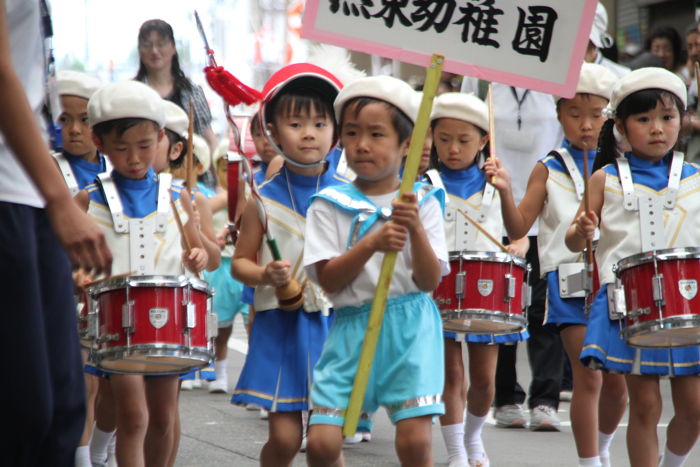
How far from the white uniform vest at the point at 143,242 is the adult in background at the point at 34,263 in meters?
2.45

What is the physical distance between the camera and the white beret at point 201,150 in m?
9.30

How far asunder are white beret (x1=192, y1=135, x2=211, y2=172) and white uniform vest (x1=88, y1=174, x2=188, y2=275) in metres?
3.29

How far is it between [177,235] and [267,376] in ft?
3.35

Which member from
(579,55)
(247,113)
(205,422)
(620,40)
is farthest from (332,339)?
(620,40)

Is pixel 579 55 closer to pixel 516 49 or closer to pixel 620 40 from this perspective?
pixel 516 49

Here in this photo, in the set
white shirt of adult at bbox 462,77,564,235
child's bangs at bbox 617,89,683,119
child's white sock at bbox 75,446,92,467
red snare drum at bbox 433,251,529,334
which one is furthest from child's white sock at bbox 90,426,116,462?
white shirt of adult at bbox 462,77,564,235

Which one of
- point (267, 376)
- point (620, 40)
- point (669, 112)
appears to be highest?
point (620, 40)

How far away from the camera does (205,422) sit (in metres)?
8.37

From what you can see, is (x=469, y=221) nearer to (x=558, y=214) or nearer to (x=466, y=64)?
(x=558, y=214)

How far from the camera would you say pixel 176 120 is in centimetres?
685

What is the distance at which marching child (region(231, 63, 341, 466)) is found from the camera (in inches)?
205

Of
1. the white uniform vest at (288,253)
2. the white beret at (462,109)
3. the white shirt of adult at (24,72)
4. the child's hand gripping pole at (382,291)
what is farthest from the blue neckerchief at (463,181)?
the white shirt of adult at (24,72)

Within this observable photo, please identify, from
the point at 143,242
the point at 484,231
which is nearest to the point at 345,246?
the point at 143,242

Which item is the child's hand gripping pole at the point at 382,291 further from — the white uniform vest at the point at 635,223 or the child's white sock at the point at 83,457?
the child's white sock at the point at 83,457
